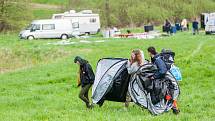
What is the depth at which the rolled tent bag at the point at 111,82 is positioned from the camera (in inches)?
558

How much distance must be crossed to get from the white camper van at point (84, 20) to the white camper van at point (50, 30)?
6330 millimetres

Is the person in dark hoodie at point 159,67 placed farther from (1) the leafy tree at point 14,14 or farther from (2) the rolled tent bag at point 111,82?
(1) the leafy tree at point 14,14

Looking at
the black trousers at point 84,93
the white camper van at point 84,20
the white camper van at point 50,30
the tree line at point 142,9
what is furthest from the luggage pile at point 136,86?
the tree line at point 142,9

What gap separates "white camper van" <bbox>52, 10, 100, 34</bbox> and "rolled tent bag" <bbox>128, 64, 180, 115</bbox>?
46.7 metres

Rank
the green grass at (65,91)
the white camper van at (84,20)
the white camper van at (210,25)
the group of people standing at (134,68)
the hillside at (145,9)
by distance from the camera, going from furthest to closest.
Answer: the hillside at (145,9) < the white camper van at (84,20) < the white camper van at (210,25) < the green grass at (65,91) < the group of people standing at (134,68)

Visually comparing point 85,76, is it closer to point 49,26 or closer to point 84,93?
point 84,93

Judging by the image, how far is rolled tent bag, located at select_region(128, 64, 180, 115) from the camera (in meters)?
13.1

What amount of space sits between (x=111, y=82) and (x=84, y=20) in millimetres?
47742

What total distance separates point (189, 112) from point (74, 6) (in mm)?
68567

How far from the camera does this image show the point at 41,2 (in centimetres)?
11025

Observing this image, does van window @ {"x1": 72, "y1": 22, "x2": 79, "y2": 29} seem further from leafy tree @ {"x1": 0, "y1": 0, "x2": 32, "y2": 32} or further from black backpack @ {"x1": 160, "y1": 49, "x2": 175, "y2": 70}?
black backpack @ {"x1": 160, "y1": 49, "x2": 175, "y2": 70}

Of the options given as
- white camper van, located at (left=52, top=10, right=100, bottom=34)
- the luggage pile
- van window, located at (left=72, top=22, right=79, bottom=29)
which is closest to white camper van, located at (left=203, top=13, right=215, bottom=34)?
van window, located at (left=72, top=22, right=79, bottom=29)

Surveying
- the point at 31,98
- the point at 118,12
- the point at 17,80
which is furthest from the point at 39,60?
the point at 118,12

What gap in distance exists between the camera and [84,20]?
61.7 meters
